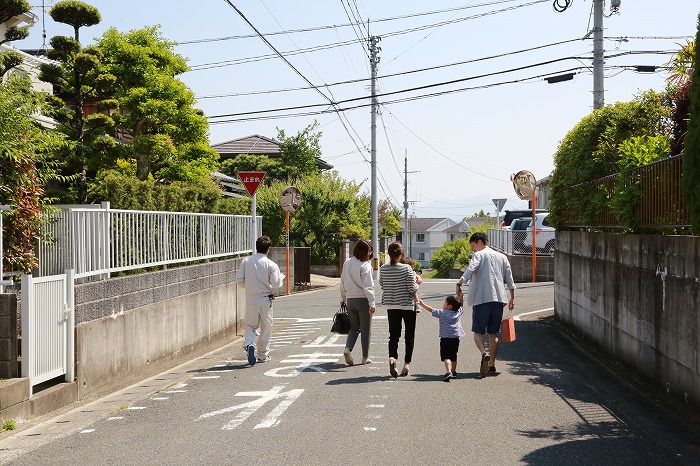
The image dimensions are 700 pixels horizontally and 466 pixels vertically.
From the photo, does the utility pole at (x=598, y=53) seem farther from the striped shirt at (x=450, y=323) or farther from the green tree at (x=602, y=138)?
the striped shirt at (x=450, y=323)

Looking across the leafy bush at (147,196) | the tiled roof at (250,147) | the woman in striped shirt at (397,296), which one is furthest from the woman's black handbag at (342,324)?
the tiled roof at (250,147)

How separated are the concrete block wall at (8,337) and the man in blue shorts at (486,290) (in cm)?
502

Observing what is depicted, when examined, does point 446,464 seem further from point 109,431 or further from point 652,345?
point 652,345

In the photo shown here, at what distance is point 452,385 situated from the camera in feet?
29.3

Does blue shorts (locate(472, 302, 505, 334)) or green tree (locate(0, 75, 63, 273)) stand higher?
green tree (locate(0, 75, 63, 273))

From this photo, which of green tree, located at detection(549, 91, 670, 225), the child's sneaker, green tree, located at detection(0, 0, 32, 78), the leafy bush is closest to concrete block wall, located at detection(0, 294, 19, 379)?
the child's sneaker

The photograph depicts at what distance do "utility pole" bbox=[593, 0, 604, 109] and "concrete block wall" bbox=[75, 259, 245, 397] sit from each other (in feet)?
34.5

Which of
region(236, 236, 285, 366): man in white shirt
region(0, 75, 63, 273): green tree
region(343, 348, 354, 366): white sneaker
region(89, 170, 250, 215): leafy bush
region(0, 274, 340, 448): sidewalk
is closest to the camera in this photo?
region(0, 274, 340, 448): sidewalk

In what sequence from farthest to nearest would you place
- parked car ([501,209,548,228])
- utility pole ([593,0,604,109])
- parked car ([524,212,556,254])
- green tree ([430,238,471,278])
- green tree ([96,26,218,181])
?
green tree ([430,238,471,278])
parked car ([501,209,548,228])
parked car ([524,212,556,254])
green tree ([96,26,218,181])
utility pole ([593,0,604,109])

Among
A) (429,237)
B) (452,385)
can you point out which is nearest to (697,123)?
(452,385)

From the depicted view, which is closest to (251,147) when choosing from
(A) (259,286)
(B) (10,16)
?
(B) (10,16)

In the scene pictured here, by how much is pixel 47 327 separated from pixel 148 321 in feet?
9.54

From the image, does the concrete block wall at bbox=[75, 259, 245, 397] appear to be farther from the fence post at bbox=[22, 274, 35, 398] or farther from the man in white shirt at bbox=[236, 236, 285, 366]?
the man in white shirt at bbox=[236, 236, 285, 366]

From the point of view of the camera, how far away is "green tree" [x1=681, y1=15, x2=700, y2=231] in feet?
23.9
